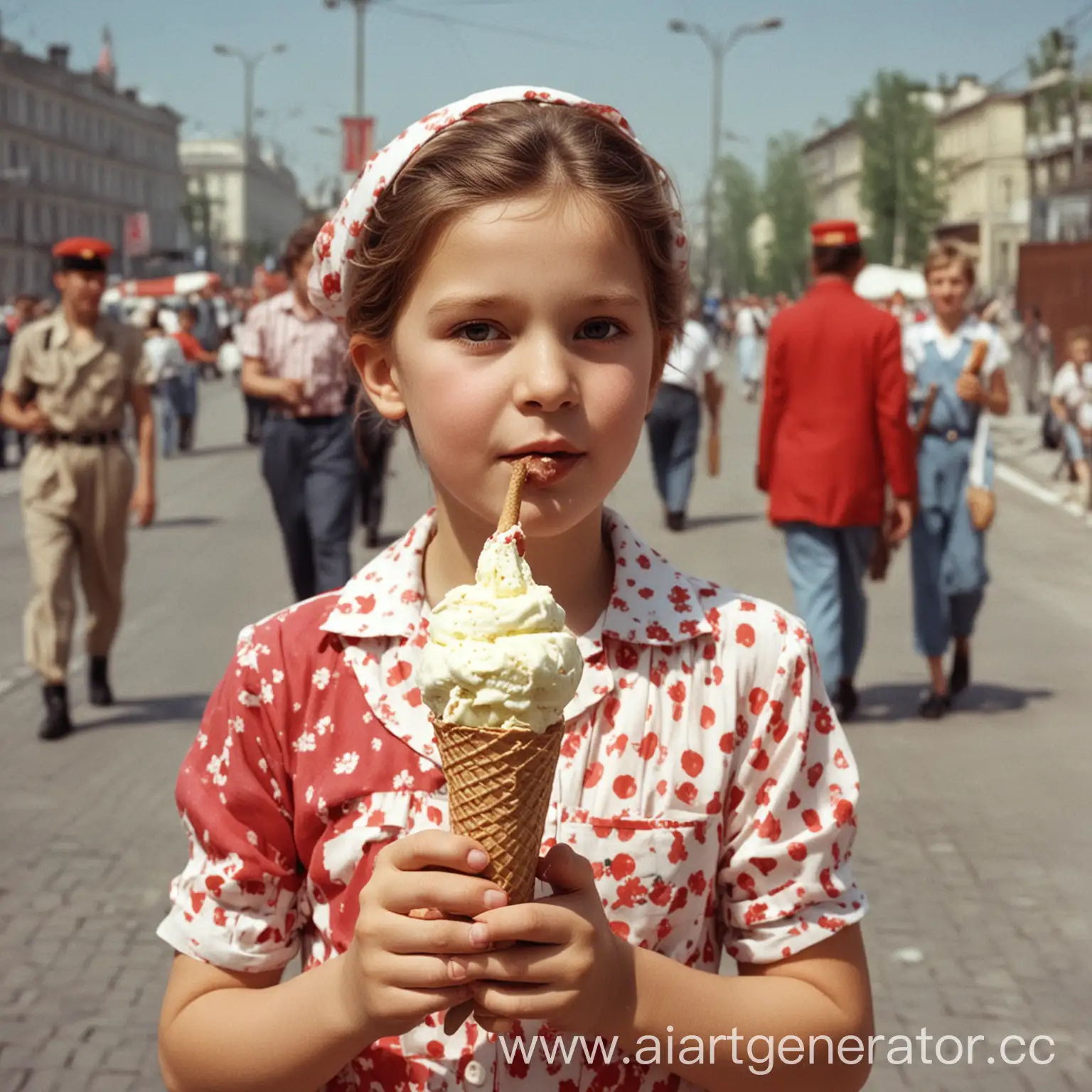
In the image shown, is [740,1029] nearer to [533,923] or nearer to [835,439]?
[533,923]

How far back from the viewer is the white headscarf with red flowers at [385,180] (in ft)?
6.76

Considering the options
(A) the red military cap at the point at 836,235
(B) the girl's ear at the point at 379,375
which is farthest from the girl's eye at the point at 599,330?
(A) the red military cap at the point at 836,235

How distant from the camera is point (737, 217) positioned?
116m

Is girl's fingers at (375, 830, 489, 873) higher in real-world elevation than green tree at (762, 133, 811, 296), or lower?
lower

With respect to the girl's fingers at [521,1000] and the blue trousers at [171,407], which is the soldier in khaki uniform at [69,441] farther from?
the blue trousers at [171,407]

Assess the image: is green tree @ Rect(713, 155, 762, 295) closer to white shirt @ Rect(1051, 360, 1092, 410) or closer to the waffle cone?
white shirt @ Rect(1051, 360, 1092, 410)

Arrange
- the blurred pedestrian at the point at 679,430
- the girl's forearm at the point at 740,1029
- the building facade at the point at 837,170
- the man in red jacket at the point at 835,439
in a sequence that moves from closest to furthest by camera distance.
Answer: the girl's forearm at the point at 740,1029
the man in red jacket at the point at 835,439
the blurred pedestrian at the point at 679,430
the building facade at the point at 837,170

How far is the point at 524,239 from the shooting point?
1.94m

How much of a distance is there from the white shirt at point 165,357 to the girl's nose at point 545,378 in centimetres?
2067

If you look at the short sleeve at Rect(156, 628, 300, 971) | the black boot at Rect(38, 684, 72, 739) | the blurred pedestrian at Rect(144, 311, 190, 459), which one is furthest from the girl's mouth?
the blurred pedestrian at Rect(144, 311, 190, 459)

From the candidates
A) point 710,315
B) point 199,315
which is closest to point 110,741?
point 199,315

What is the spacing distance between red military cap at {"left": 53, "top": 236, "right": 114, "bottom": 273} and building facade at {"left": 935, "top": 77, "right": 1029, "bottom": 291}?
329 ft

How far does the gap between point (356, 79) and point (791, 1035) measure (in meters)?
46.2

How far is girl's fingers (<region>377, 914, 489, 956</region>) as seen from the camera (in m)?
1.65
